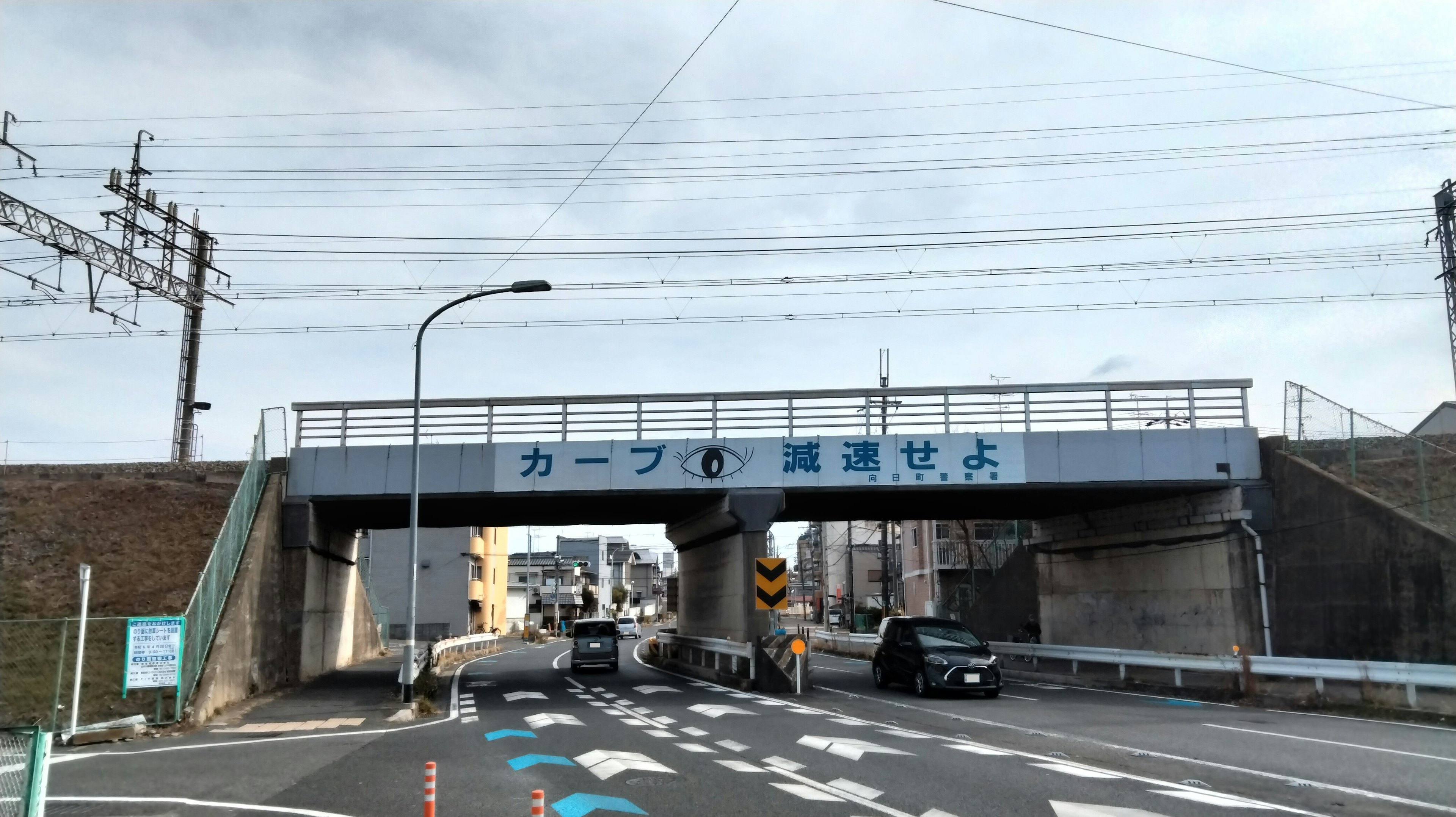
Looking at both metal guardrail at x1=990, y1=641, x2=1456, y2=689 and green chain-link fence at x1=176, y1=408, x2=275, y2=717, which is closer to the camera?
metal guardrail at x1=990, y1=641, x2=1456, y2=689

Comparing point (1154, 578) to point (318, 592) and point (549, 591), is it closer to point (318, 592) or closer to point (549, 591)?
point (318, 592)

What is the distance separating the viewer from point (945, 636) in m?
22.2

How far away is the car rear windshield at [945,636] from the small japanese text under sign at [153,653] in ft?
46.4

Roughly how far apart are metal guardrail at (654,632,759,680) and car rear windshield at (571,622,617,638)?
7.33ft

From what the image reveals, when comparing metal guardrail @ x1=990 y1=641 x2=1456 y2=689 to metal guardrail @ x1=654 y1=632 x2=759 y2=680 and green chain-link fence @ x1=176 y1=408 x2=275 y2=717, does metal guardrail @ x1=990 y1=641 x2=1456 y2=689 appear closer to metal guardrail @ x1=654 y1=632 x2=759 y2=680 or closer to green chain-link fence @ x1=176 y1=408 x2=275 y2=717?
metal guardrail @ x1=654 y1=632 x2=759 y2=680

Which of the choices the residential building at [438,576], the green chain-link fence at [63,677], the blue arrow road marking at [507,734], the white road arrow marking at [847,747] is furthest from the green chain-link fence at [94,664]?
the residential building at [438,576]

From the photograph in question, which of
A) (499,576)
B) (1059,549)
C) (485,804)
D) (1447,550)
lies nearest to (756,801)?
(485,804)

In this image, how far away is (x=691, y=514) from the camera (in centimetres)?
2884

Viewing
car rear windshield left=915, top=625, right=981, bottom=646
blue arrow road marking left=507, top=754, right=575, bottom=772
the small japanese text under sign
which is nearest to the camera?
blue arrow road marking left=507, top=754, right=575, bottom=772

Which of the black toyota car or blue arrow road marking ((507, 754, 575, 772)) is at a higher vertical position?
the black toyota car

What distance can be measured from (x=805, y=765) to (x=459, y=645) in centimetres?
3667

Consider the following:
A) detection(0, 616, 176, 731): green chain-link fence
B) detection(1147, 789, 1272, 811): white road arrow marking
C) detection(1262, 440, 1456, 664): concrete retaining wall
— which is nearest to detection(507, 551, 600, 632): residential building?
detection(0, 616, 176, 731): green chain-link fence

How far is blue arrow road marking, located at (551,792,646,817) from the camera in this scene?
30.5 ft

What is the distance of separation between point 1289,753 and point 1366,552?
29.7 feet
